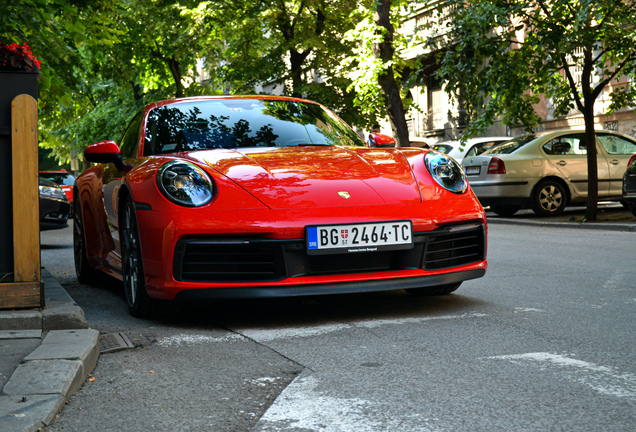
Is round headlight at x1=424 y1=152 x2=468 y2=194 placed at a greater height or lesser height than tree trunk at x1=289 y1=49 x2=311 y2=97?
lesser

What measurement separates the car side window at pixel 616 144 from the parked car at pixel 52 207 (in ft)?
30.9

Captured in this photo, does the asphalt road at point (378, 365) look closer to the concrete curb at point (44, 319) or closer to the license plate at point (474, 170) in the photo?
the concrete curb at point (44, 319)

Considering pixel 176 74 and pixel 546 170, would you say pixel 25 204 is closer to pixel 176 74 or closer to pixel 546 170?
pixel 546 170

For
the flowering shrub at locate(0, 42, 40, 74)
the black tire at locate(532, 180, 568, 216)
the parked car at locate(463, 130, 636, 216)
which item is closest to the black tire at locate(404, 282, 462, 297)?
the flowering shrub at locate(0, 42, 40, 74)

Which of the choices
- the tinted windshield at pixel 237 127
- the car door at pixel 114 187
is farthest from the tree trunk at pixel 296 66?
the tinted windshield at pixel 237 127

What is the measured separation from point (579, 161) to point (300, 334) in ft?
40.5

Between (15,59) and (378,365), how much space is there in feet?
8.33

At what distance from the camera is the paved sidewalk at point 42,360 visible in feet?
9.79

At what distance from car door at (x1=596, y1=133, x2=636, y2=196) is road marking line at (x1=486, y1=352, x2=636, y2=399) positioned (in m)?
12.7

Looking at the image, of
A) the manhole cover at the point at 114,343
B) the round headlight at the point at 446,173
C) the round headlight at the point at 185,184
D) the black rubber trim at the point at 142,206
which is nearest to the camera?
the manhole cover at the point at 114,343

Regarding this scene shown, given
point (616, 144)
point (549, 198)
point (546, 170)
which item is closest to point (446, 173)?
point (546, 170)

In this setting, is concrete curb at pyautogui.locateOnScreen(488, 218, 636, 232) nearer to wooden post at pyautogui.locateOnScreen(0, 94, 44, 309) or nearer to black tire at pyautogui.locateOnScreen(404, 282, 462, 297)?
black tire at pyautogui.locateOnScreen(404, 282, 462, 297)

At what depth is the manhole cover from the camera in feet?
13.7

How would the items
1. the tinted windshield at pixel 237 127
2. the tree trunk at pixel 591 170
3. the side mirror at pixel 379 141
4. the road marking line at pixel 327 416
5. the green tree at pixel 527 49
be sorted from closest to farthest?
the road marking line at pixel 327 416 → the tinted windshield at pixel 237 127 → the side mirror at pixel 379 141 → the green tree at pixel 527 49 → the tree trunk at pixel 591 170
